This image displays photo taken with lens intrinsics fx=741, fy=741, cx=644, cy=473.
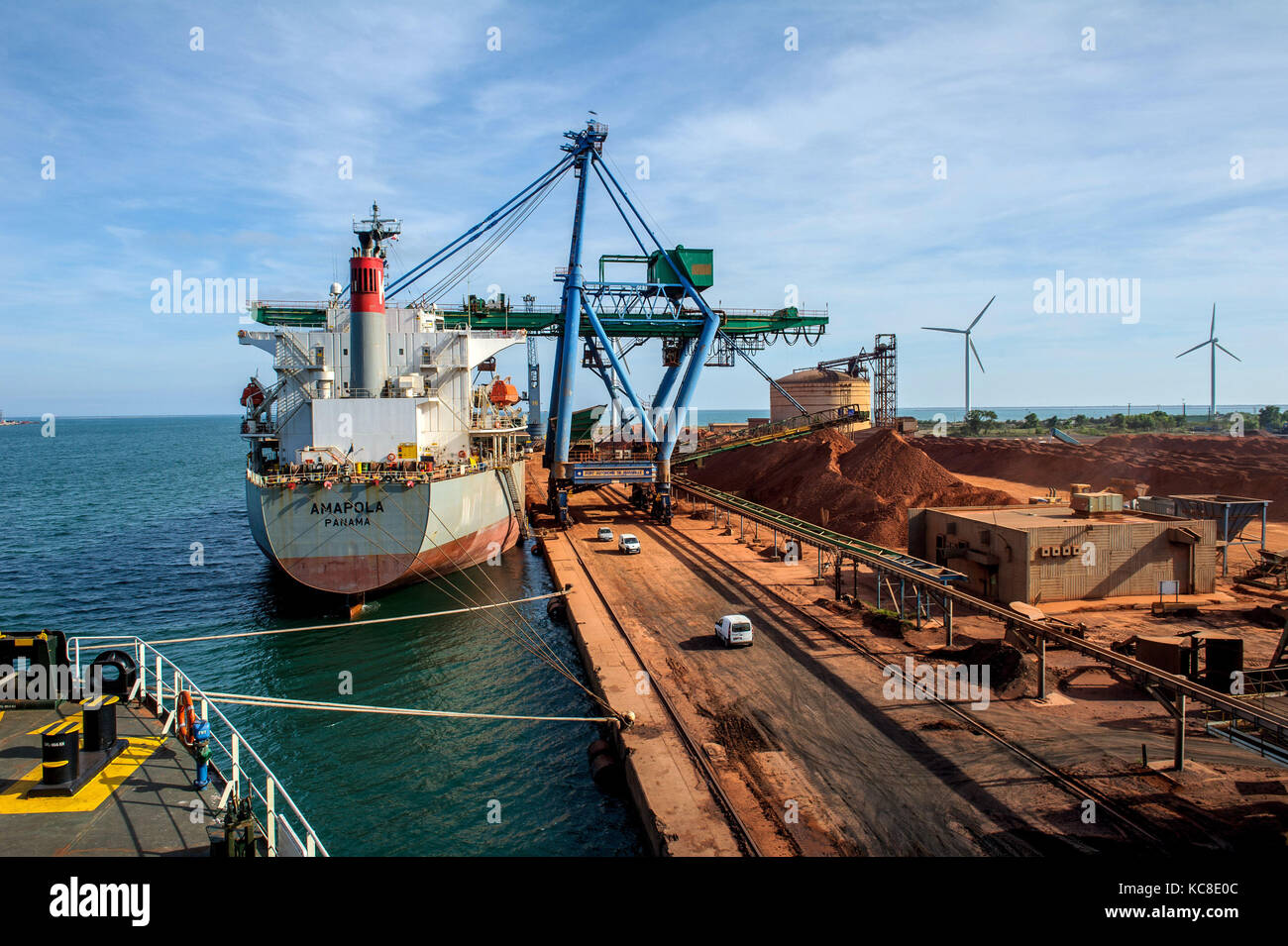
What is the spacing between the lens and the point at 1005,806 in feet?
46.3

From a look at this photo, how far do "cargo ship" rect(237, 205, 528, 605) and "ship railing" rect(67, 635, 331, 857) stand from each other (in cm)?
837

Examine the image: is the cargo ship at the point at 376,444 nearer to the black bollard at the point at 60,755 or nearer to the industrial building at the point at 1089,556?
the black bollard at the point at 60,755

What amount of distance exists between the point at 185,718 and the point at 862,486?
137 feet

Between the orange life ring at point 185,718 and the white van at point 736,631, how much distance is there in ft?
50.0

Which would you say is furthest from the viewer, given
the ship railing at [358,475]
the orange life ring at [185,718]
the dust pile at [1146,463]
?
the dust pile at [1146,463]

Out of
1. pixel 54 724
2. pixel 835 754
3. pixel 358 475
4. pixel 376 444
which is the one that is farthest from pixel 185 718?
pixel 376 444

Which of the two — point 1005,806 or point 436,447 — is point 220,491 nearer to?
point 436,447

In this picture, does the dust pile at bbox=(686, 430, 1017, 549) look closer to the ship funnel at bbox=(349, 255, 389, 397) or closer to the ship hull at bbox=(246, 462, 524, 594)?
the ship hull at bbox=(246, 462, 524, 594)

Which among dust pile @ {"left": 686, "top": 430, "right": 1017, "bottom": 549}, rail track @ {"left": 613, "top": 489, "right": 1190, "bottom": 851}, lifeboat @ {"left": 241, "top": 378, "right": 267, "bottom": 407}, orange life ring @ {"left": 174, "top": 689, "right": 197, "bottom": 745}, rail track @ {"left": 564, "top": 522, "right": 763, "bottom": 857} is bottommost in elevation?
rail track @ {"left": 564, "top": 522, "right": 763, "bottom": 857}

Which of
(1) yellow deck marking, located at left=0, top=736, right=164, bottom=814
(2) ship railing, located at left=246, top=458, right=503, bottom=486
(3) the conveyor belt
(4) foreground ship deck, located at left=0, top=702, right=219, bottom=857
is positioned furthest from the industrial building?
(1) yellow deck marking, located at left=0, top=736, right=164, bottom=814

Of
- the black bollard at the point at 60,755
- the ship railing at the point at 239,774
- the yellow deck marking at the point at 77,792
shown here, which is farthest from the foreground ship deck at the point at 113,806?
the ship railing at the point at 239,774

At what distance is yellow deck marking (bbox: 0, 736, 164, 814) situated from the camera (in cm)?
1080

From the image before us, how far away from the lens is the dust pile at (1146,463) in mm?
51906

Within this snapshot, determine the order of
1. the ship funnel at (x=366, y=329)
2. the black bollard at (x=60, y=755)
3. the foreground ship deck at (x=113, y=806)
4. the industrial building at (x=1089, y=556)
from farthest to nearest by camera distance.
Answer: the ship funnel at (x=366, y=329) → the industrial building at (x=1089, y=556) → the black bollard at (x=60, y=755) → the foreground ship deck at (x=113, y=806)
